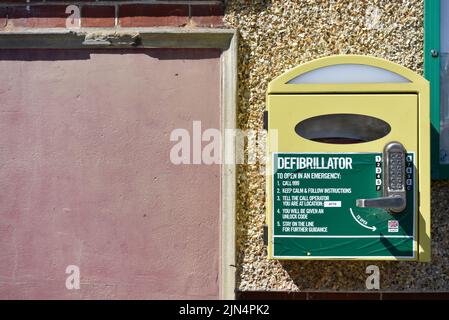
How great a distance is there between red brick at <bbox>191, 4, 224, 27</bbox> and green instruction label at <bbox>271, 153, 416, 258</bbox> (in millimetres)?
1038

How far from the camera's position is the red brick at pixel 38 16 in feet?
12.6

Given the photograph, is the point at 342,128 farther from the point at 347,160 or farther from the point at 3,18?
the point at 3,18

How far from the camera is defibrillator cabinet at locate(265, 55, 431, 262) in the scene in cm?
322

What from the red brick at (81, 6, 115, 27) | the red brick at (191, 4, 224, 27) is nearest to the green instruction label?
the red brick at (191, 4, 224, 27)

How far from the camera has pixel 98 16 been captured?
3828 mm

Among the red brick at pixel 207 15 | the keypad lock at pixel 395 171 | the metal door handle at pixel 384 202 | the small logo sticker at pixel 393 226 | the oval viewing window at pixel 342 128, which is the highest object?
the red brick at pixel 207 15

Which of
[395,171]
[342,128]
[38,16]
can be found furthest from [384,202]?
[38,16]

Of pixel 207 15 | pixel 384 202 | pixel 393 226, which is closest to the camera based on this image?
pixel 384 202

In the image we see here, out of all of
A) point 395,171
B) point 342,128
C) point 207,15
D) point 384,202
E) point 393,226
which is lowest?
point 393,226

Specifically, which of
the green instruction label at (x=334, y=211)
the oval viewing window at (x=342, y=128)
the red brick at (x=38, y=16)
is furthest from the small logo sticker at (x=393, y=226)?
the red brick at (x=38, y=16)

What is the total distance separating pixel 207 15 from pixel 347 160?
1.31 meters

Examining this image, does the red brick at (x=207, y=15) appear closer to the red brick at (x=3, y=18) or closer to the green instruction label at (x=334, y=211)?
the green instruction label at (x=334, y=211)

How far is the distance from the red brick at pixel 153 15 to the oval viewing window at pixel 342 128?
1107 mm

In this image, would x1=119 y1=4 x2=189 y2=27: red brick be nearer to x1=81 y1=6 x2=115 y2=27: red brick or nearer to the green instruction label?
x1=81 y1=6 x2=115 y2=27: red brick
